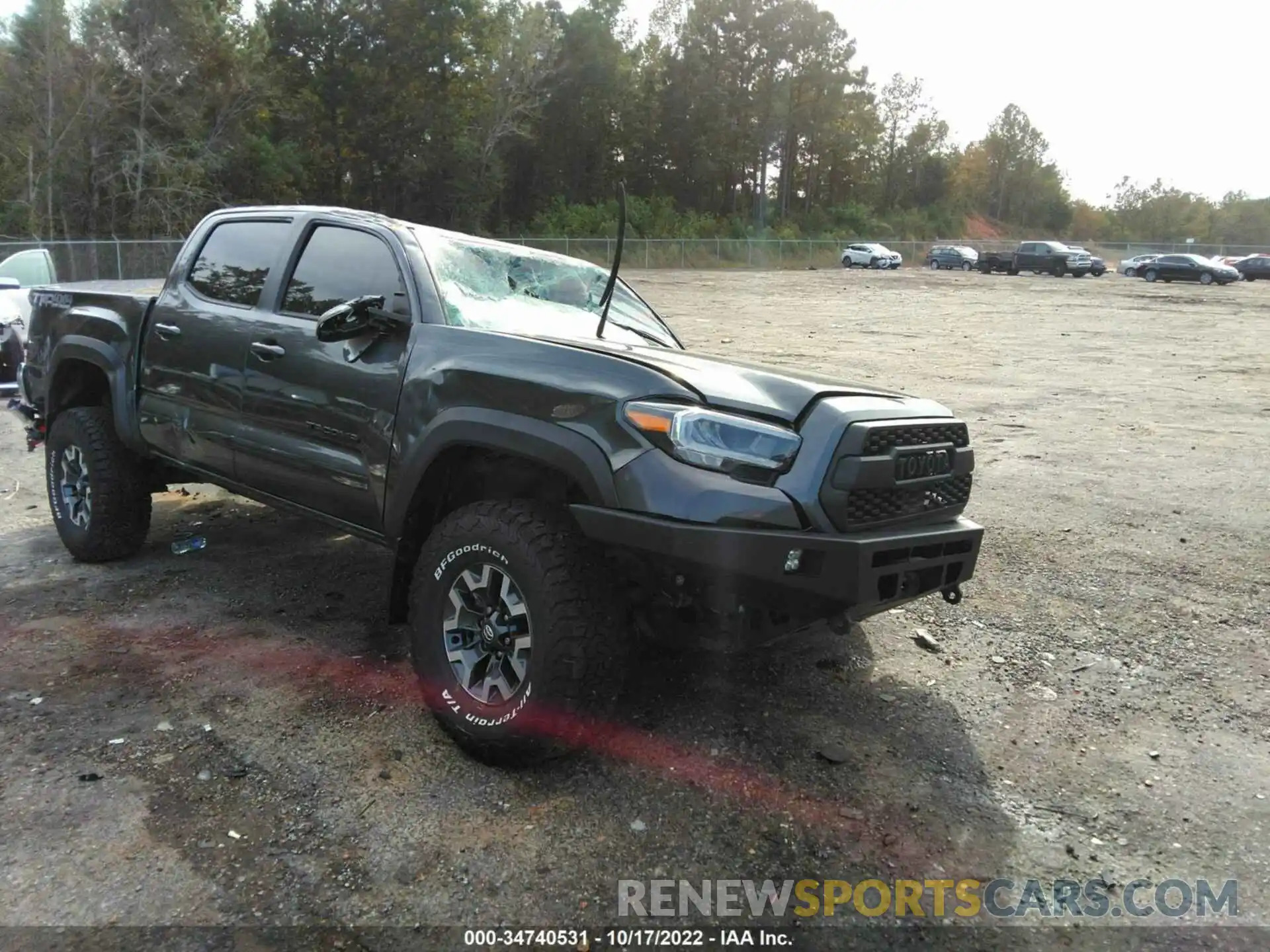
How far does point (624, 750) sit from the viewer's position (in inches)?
136

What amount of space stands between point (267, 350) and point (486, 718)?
6.65 ft

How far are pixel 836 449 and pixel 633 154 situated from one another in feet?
240

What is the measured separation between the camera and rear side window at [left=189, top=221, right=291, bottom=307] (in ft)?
15.1

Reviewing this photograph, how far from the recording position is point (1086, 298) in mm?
31734

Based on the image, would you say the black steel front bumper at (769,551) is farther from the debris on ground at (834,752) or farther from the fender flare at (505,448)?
the debris on ground at (834,752)

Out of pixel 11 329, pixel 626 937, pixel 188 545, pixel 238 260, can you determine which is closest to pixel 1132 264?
pixel 11 329

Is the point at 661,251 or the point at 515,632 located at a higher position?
the point at 661,251

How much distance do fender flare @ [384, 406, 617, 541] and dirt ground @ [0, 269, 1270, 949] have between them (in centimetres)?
90

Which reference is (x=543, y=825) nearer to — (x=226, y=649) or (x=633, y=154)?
(x=226, y=649)

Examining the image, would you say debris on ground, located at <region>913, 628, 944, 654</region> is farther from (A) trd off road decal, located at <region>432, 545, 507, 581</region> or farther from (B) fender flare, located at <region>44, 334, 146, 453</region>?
(B) fender flare, located at <region>44, 334, 146, 453</region>

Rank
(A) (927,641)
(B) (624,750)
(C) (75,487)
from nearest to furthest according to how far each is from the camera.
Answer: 1. (B) (624,750)
2. (A) (927,641)
3. (C) (75,487)

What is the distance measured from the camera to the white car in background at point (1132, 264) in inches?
1791

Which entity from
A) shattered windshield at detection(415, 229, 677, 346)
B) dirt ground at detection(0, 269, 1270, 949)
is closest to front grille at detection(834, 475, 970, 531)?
dirt ground at detection(0, 269, 1270, 949)

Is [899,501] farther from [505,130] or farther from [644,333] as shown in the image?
[505,130]
